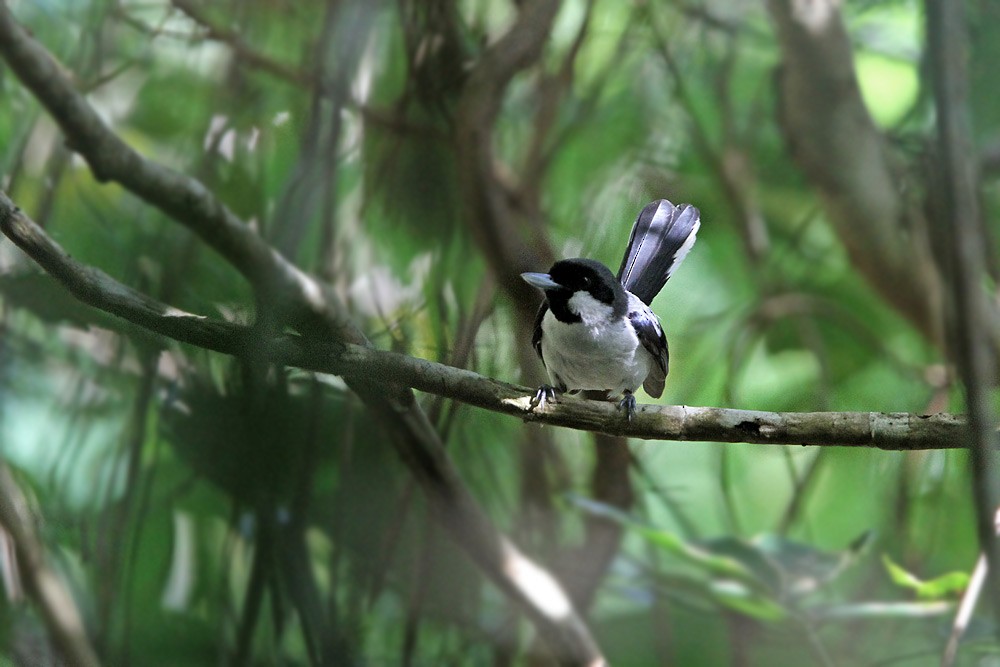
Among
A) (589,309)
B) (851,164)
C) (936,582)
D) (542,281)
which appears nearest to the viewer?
(542,281)

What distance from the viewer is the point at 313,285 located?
1.60 metres

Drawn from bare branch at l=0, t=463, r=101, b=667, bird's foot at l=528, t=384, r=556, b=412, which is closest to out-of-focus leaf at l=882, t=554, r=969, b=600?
bird's foot at l=528, t=384, r=556, b=412

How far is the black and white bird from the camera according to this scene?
1.56 m

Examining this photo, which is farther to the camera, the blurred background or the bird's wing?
the blurred background

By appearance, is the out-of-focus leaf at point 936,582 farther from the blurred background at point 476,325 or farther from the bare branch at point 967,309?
the bare branch at point 967,309

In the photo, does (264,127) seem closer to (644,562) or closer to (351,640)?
(351,640)

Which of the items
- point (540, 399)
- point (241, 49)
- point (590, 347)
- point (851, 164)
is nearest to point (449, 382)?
point (540, 399)

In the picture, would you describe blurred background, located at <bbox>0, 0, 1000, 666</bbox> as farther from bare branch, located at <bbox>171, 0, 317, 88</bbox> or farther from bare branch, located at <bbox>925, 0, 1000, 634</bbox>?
bare branch, located at <bbox>925, 0, 1000, 634</bbox>

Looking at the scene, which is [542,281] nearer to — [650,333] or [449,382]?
[650,333]

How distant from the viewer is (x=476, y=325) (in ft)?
4.71

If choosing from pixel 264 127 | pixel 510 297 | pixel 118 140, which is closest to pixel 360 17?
pixel 264 127

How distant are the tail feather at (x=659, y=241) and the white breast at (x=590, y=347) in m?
0.11

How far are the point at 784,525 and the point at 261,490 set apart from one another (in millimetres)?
1553

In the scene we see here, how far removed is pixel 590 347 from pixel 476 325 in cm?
29
